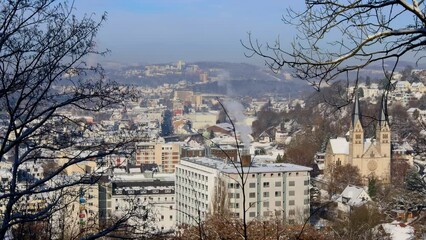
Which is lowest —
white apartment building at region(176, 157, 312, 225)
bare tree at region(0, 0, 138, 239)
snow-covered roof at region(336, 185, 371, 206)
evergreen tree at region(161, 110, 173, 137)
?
snow-covered roof at region(336, 185, 371, 206)

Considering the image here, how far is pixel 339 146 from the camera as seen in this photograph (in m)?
30.2

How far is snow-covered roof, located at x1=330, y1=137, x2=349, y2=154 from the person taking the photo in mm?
29875

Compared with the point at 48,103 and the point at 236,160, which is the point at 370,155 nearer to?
the point at 236,160

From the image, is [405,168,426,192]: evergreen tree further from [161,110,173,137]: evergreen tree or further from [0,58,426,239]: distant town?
[161,110,173,137]: evergreen tree

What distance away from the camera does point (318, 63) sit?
7.18 feet

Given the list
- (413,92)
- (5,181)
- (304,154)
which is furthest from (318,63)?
(413,92)

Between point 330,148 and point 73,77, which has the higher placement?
point 73,77

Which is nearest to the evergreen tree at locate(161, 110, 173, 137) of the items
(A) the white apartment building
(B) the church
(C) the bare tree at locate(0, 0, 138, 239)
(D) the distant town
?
(D) the distant town

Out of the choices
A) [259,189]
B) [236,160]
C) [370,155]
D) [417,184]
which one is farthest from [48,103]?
[370,155]

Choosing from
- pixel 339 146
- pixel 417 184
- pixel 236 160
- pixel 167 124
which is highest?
pixel 417 184

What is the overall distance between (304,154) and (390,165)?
16.3ft

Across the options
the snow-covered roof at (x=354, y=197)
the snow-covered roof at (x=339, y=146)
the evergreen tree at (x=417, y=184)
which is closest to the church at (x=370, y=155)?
the snow-covered roof at (x=339, y=146)

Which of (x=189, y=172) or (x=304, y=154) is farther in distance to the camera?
(x=304, y=154)

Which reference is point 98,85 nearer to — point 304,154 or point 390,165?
point 390,165
